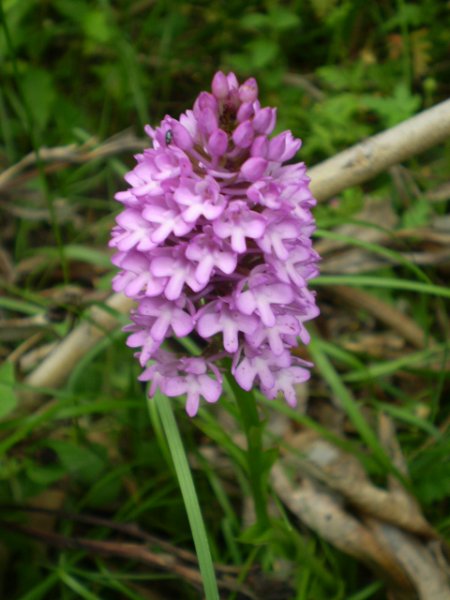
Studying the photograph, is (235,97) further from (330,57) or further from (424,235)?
(330,57)

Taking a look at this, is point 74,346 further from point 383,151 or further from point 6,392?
point 383,151

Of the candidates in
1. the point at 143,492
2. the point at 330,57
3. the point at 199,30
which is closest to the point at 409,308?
the point at 143,492

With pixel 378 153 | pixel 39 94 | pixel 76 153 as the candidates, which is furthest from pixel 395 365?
pixel 39 94

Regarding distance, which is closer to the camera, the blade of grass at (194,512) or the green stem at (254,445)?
the blade of grass at (194,512)

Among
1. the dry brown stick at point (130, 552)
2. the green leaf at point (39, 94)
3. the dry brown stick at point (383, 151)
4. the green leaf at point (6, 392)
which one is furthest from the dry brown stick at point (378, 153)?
the green leaf at point (39, 94)

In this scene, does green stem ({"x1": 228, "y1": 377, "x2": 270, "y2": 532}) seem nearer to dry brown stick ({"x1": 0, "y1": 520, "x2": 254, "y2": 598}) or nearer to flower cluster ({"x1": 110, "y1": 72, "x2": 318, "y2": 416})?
flower cluster ({"x1": 110, "y1": 72, "x2": 318, "y2": 416})

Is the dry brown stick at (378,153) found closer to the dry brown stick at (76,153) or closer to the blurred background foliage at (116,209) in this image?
the blurred background foliage at (116,209)

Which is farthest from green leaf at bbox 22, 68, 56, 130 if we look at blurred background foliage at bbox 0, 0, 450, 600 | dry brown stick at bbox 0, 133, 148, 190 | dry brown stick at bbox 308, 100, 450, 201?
dry brown stick at bbox 308, 100, 450, 201
